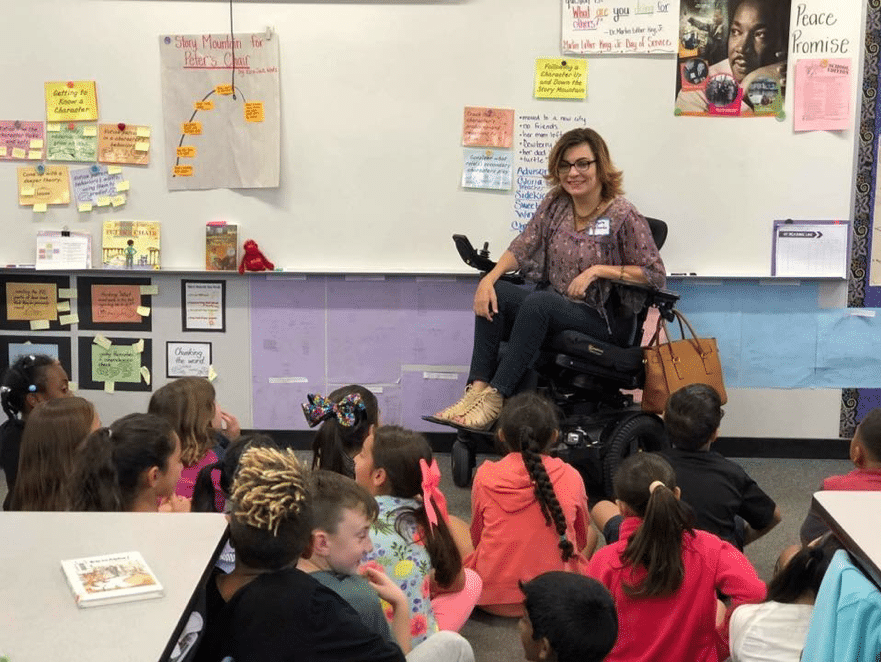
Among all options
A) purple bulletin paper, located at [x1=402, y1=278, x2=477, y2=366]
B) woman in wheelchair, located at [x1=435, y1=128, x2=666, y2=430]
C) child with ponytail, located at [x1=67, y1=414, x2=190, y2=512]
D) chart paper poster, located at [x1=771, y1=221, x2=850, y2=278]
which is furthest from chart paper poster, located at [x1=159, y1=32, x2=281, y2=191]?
child with ponytail, located at [x1=67, y1=414, x2=190, y2=512]

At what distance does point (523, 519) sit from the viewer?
2.90m

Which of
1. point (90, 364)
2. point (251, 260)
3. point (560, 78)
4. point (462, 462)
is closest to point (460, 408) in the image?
point (462, 462)

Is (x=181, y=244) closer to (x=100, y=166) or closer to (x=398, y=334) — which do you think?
(x=100, y=166)

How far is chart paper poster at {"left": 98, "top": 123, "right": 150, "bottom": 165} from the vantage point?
4488 mm

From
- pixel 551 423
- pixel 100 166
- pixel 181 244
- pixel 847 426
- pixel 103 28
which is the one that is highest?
pixel 103 28

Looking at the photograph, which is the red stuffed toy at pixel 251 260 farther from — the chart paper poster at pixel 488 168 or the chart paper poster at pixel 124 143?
the chart paper poster at pixel 488 168

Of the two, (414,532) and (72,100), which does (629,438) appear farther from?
(72,100)

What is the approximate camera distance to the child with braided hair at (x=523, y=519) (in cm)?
288

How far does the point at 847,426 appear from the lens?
461 centimetres

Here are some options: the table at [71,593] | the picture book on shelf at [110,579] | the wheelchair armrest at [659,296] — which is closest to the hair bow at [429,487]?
the table at [71,593]

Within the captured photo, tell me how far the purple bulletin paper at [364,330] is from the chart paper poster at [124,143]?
97 centimetres

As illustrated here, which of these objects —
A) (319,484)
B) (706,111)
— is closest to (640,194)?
(706,111)

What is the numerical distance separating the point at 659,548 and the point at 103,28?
3.34 m

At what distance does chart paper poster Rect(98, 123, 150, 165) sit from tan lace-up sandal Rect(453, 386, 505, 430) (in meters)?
1.81
